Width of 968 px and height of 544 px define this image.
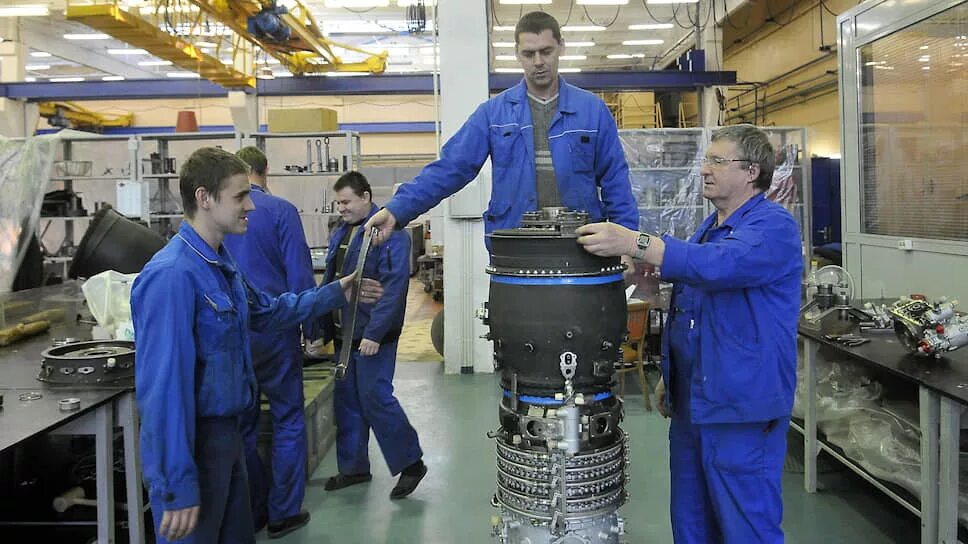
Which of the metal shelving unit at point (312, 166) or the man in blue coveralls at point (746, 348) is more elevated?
the metal shelving unit at point (312, 166)

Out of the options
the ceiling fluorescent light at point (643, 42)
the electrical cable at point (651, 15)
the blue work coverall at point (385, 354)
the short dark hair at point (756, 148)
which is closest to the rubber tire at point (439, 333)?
the blue work coverall at point (385, 354)

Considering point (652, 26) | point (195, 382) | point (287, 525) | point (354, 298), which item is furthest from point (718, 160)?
point (652, 26)

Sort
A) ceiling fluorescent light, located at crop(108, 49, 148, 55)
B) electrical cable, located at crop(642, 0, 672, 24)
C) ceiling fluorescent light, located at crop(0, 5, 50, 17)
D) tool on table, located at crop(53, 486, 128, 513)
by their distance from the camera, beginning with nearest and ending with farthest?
tool on table, located at crop(53, 486, 128, 513)
ceiling fluorescent light, located at crop(0, 5, 50, 17)
electrical cable, located at crop(642, 0, 672, 24)
ceiling fluorescent light, located at crop(108, 49, 148, 55)

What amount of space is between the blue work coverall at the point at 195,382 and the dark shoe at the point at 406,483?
1.29m

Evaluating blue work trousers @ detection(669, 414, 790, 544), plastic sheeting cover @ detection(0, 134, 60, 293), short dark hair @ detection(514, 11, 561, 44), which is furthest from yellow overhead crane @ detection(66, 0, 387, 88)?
blue work trousers @ detection(669, 414, 790, 544)

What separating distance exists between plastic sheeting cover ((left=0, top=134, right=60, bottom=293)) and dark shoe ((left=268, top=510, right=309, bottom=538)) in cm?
217

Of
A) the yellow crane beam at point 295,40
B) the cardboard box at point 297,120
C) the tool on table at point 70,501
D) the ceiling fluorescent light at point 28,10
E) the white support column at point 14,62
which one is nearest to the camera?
the tool on table at point 70,501

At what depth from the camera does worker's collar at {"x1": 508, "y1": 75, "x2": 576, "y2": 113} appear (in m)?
2.09

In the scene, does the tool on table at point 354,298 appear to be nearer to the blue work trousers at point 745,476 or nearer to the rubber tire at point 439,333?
the blue work trousers at point 745,476

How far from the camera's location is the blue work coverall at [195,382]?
1598 mm

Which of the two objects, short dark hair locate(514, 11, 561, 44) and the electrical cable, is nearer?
short dark hair locate(514, 11, 561, 44)

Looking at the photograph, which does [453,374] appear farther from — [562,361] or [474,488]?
[562,361]

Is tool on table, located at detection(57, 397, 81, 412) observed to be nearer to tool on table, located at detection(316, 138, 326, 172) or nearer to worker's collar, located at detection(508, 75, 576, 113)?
worker's collar, located at detection(508, 75, 576, 113)

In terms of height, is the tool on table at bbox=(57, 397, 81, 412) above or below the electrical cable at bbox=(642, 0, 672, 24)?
below
